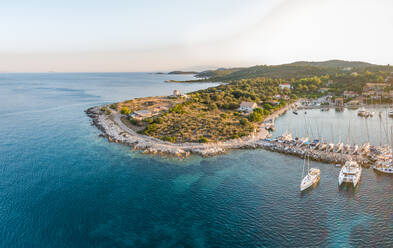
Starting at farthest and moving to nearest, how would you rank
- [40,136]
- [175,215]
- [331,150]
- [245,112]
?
[245,112], [40,136], [331,150], [175,215]

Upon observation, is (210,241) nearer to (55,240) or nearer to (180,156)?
(55,240)

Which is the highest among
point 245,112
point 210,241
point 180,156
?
point 245,112

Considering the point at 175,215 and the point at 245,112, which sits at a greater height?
the point at 245,112

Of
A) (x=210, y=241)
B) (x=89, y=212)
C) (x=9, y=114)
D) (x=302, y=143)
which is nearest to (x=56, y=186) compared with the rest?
(x=89, y=212)

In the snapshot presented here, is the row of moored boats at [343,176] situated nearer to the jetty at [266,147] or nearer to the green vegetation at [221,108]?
the jetty at [266,147]

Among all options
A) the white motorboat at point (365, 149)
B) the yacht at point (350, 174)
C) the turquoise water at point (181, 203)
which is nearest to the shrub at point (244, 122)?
the turquoise water at point (181, 203)

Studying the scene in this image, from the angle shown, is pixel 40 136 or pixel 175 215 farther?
pixel 40 136

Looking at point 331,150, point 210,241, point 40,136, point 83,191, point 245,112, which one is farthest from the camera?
point 245,112
